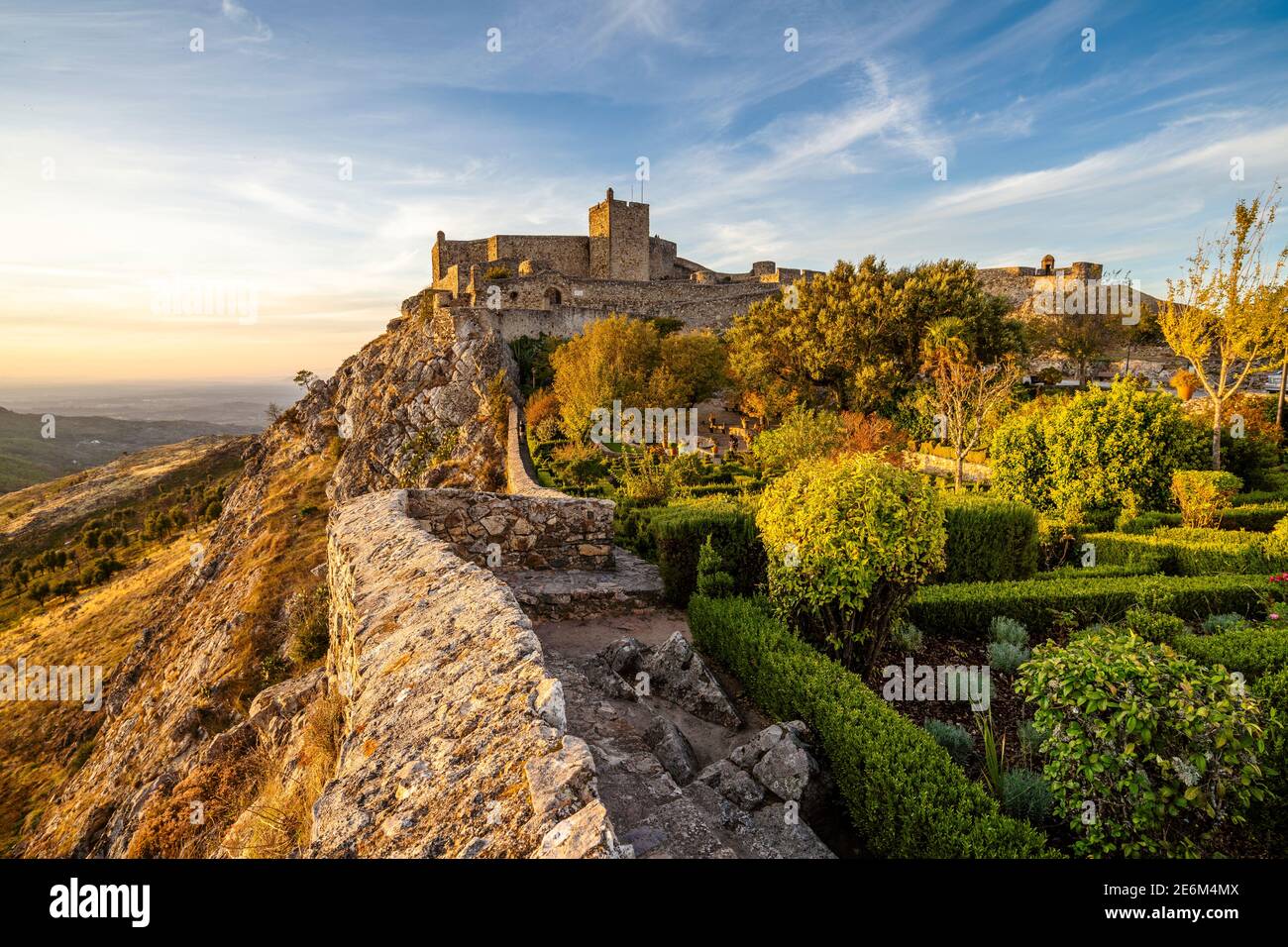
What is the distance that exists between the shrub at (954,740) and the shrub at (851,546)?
47.4 inches

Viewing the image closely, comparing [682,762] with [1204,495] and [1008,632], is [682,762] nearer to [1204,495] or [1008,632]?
[1008,632]

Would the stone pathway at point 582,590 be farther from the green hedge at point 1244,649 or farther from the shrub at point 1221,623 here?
the shrub at point 1221,623

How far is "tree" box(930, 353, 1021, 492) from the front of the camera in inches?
766

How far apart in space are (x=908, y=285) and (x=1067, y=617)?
907 inches

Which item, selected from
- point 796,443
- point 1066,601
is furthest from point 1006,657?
point 796,443

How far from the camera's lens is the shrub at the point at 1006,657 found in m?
7.15

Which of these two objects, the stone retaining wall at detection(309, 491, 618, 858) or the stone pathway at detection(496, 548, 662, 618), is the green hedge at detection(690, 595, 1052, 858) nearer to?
the stone retaining wall at detection(309, 491, 618, 858)

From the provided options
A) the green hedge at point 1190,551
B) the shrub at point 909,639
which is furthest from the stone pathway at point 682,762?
the green hedge at point 1190,551

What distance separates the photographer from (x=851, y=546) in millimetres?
6078

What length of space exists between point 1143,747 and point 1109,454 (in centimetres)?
1329

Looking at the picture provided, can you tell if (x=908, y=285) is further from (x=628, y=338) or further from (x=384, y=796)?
(x=384, y=796)

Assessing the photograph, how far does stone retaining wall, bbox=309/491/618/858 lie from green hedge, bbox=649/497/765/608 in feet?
13.6

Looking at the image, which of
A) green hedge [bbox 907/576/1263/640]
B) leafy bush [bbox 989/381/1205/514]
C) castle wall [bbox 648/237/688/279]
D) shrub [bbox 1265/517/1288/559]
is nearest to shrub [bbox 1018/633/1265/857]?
green hedge [bbox 907/576/1263/640]
